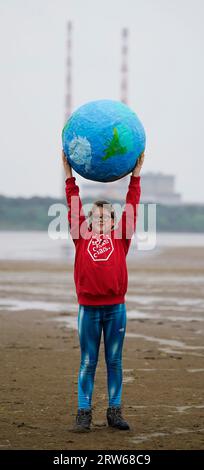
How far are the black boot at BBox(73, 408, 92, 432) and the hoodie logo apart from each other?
50.4 inches

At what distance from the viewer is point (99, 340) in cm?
884

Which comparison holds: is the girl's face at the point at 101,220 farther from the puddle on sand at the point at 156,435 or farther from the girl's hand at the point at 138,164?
the puddle on sand at the point at 156,435

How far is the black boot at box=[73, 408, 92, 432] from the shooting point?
866cm

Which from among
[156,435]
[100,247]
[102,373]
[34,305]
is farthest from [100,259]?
[34,305]

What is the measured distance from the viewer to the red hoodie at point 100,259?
28.2 feet

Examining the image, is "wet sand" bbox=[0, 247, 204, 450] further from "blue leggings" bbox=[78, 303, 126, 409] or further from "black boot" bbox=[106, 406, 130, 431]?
"blue leggings" bbox=[78, 303, 126, 409]

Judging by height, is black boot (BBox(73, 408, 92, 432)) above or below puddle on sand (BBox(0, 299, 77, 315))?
above

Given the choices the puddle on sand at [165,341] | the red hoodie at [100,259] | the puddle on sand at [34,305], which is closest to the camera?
the red hoodie at [100,259]

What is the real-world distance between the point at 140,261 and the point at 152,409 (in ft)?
95.1

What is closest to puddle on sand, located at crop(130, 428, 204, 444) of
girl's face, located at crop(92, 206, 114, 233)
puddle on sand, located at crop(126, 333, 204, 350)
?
girl's face, located at crop(92, 206, 114, 233)

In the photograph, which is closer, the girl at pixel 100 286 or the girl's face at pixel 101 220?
the girl at pixel 100 286

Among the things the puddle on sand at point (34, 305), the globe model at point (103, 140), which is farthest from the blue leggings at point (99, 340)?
the puddle on sand at point (34, 305)

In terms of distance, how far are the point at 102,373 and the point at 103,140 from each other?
4255 mm
